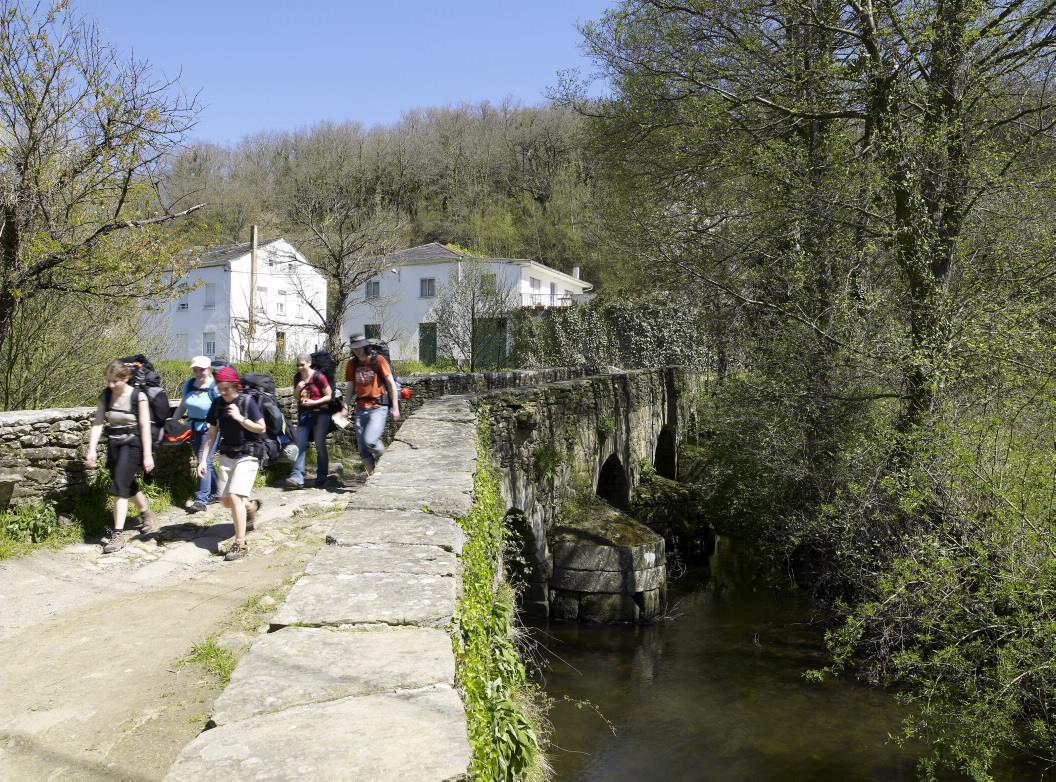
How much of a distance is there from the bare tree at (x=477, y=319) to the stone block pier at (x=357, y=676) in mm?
27274

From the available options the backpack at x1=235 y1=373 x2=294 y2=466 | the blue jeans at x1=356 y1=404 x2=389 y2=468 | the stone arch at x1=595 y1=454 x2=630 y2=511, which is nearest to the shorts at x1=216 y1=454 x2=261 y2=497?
the backpack at x1=235 y1=373 x2=294 y2=466

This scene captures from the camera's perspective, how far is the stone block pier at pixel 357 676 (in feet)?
6.10

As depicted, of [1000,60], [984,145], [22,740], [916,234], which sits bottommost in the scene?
[22,740]

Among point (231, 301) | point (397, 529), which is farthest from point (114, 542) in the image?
point (231, 301)

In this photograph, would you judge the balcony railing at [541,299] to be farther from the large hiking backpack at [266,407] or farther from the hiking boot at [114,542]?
the hiking boot at [114,542]

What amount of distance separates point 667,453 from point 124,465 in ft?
53.2

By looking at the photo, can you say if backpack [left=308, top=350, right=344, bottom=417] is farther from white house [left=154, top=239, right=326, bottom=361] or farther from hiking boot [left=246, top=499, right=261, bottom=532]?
white house [left=154, top=239, right=326, bottom=361]

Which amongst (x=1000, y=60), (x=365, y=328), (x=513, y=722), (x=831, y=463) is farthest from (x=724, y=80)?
(x=365, y=328)

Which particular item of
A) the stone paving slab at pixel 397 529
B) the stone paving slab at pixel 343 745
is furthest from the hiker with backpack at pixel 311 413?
the stone paving slab at pixel 343 745

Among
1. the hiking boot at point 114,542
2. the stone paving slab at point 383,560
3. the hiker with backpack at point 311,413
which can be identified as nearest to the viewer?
the stone paving slab at point 383,560

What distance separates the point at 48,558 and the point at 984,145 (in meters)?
10.1

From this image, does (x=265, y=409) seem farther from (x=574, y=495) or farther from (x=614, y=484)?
(x=614, y=484)

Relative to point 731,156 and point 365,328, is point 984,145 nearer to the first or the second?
point 731,156

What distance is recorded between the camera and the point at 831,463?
1168cm
